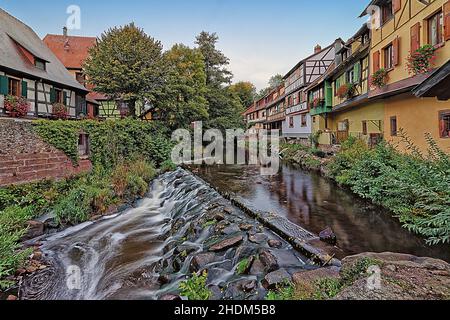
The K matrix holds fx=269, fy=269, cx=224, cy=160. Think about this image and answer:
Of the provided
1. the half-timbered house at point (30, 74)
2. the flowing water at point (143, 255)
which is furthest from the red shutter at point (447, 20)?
the half-timbered house at point (30, 74)

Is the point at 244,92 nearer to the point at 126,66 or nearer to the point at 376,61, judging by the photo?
the point at 126,66

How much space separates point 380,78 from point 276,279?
10.7 meters

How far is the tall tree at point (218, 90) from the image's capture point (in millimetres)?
31547

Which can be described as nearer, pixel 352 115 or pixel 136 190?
pixel 136 190

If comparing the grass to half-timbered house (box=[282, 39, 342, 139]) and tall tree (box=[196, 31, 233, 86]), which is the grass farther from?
tall tree (box=[196, 31, 233, 86])

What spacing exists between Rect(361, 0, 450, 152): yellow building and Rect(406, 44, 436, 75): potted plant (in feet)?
0.33

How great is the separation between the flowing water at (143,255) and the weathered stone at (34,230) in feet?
1.68

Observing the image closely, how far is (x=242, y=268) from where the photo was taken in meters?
4.99

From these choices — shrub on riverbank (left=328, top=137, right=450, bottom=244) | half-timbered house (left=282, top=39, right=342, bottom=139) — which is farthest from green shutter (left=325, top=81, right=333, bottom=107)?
shrub on riverbank (left=328, top=137, right=450, bottom=244)

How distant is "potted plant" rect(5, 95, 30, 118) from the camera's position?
43.6 feet

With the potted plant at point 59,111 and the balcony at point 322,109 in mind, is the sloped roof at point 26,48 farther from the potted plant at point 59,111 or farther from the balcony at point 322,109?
the balcony at point 322,109

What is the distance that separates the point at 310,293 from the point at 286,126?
3028 cm
